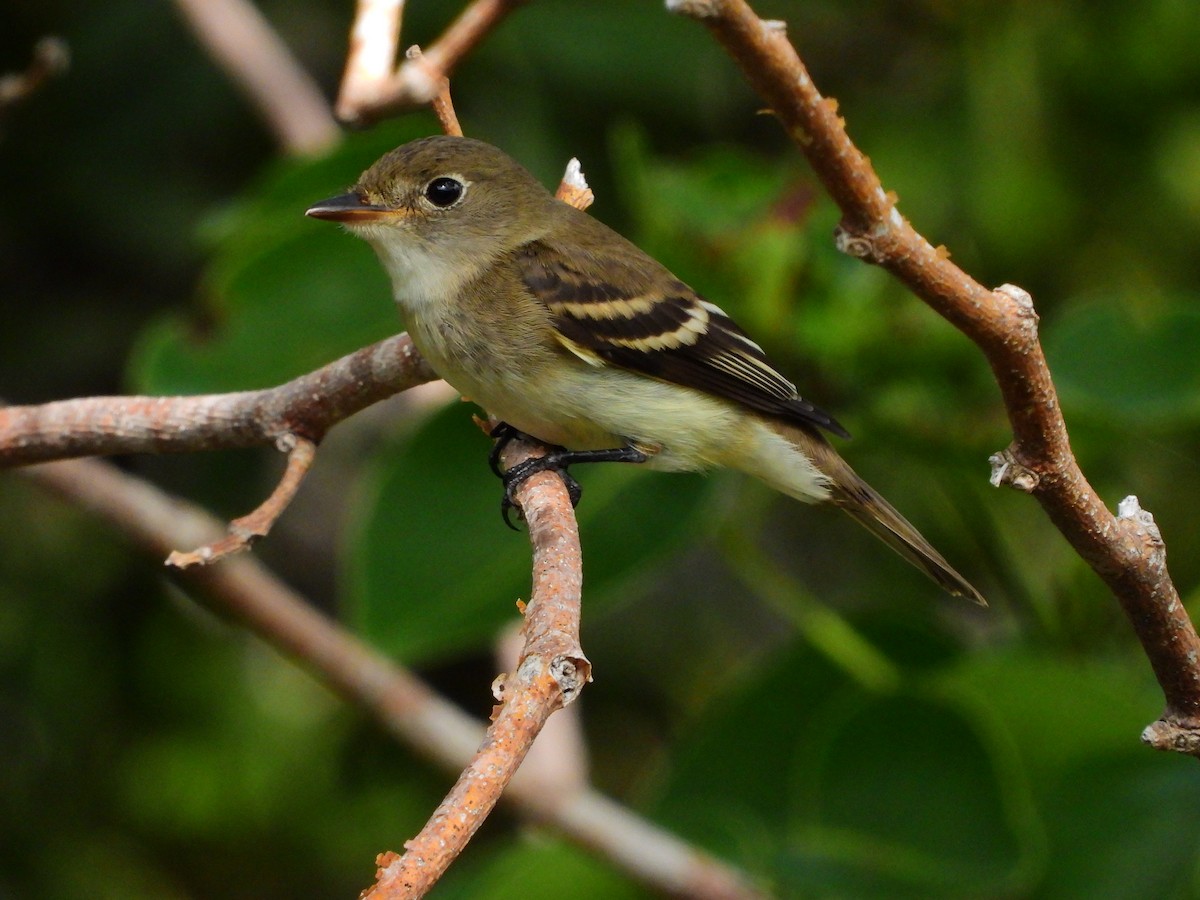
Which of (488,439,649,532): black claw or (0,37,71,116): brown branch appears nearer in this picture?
(488,439,649,532): black claw

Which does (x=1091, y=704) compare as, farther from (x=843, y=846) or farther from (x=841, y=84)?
(x=841, y=84)

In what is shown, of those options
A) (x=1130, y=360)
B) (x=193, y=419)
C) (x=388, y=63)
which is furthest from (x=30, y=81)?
(x=1130, y=360)

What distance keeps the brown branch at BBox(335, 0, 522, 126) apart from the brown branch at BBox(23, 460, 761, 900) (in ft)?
3.72

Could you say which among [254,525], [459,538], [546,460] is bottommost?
[254,525]

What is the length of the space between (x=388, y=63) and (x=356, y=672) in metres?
1.39

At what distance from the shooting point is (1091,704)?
2738 mm

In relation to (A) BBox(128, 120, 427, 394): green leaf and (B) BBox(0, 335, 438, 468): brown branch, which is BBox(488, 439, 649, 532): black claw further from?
(A) BBox(128, 120, 427, 394): green leaf

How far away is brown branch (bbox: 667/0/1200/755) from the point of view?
1394mm

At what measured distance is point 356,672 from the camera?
312cm

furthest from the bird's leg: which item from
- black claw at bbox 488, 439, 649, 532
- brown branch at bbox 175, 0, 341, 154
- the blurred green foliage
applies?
brown branch at bbox 175, 0, 341, 154

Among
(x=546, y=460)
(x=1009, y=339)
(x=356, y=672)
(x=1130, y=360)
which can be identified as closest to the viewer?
(x=1009, y=339)

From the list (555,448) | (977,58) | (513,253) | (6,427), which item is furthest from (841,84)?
(6,427)

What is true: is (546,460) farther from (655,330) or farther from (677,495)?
(677,495)

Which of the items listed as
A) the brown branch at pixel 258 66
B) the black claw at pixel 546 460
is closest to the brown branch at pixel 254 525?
the black claw at pixel 546 460
